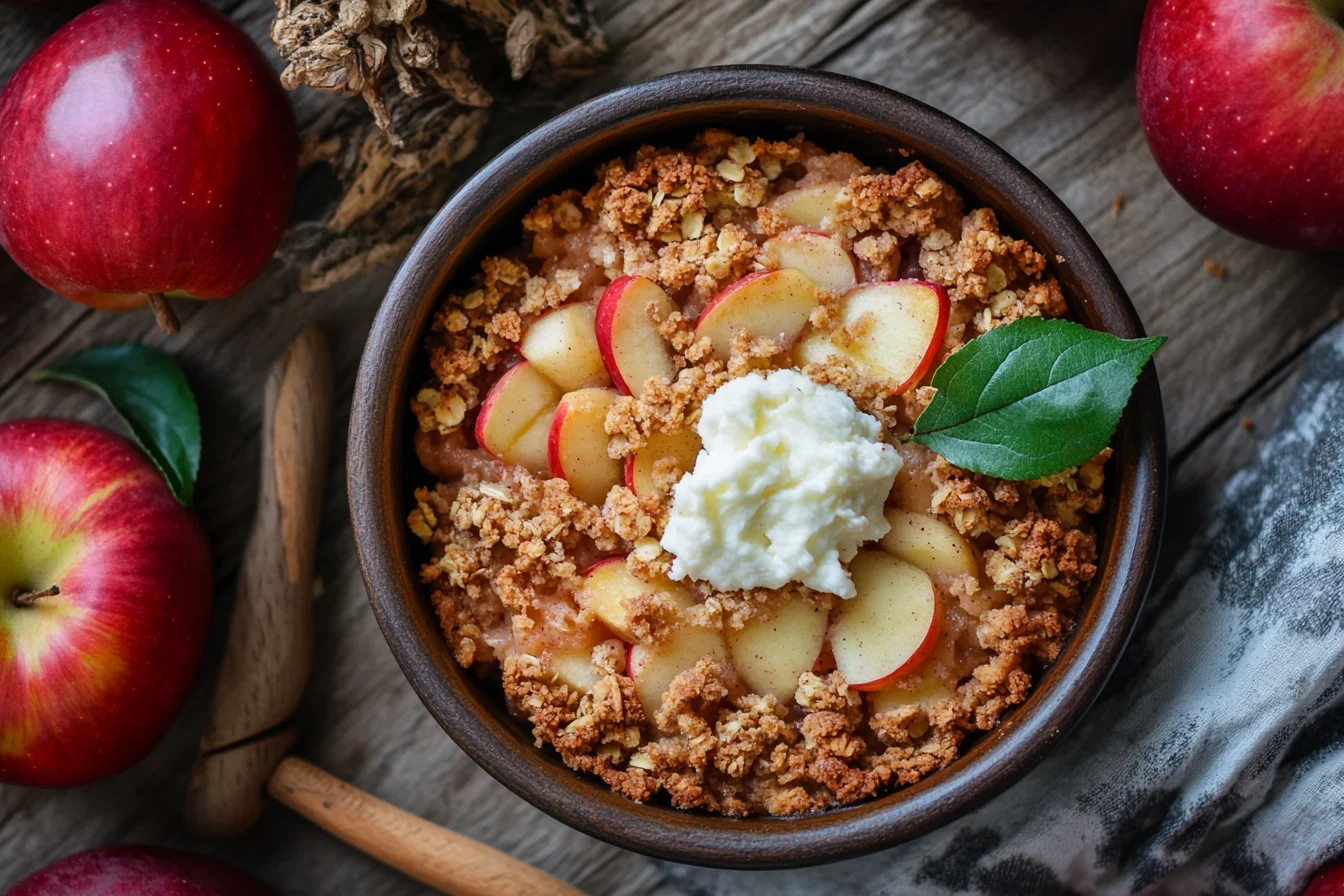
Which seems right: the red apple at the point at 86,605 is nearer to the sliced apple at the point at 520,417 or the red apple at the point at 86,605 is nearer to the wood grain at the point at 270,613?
the wood grain at the point at 270,613

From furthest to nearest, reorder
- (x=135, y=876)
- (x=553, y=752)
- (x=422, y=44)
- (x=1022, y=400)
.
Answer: (x=135, y=876) → (x=422, y=44) → (x=553, y=752) → (x=1022, y=400)

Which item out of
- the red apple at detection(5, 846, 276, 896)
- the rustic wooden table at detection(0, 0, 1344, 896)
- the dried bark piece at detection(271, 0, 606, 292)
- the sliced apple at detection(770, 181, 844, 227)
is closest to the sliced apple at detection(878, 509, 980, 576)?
the sliced apple at detection(770, 181, 844, 227)

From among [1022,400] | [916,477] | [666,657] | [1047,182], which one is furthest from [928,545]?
[1047,182]

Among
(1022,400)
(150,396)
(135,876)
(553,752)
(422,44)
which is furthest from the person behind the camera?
(150,396)

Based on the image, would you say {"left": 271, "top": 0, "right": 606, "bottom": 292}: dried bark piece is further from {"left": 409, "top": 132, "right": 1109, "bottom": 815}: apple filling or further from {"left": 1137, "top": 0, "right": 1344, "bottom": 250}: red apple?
{"left": 1137, "top": 0, "right": 1344, "bottom": 250}: red apple

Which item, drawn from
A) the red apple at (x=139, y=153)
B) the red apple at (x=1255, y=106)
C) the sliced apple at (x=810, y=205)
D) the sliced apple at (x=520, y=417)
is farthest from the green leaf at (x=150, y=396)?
the red apple at (x=1255, y=106)

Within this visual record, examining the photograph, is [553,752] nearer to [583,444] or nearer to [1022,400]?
[583,444]

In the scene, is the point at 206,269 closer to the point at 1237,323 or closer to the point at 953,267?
the point at 953,267

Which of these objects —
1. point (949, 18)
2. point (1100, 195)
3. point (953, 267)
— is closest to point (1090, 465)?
point (953, 267)
